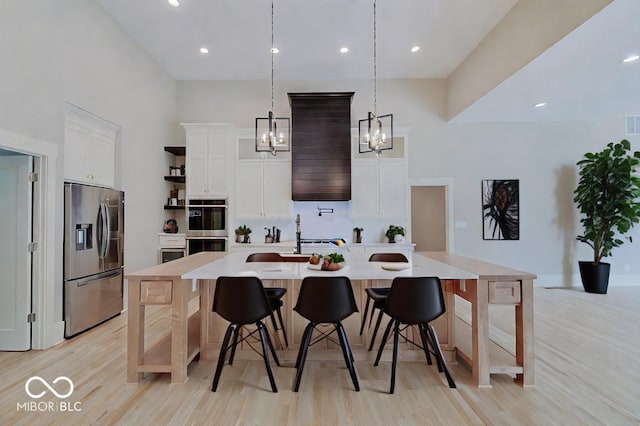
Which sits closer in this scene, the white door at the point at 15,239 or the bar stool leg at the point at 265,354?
the bar stool leg at the point at 265,354

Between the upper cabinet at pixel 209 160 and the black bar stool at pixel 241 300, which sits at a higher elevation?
the upper cabinet at pixel 209 160

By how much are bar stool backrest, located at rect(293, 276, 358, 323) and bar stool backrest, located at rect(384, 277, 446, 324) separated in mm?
326

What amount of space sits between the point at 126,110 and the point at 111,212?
1.56 meters

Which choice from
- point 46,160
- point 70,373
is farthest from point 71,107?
point 70,373

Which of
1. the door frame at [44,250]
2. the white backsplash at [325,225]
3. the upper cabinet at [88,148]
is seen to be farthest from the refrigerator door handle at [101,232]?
the white backsplash at [325,225]

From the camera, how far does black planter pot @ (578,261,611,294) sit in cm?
505

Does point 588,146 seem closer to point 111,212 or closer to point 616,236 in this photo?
point 616,236

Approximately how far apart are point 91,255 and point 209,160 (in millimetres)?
2380

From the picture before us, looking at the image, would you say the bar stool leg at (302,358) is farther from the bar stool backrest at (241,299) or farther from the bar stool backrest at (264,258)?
the bar stool backrest at (264,258)

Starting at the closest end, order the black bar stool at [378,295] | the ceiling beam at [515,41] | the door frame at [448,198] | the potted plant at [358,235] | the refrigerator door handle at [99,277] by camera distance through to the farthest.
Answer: the black bar stool at [378,295] → the ceiling beam at [515,41] → the refrigerator door handle at [99,277] → the potted plant at [358,235] → the door frame at [448,198]

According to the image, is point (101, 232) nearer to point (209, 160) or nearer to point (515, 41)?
point (209, 160)

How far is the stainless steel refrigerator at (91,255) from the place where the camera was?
3281mm

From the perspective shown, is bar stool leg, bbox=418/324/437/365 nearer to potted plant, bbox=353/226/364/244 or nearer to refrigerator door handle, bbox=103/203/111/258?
potted plant, bbox=353/226/364/244

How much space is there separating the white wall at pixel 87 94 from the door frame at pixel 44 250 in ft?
0.06
